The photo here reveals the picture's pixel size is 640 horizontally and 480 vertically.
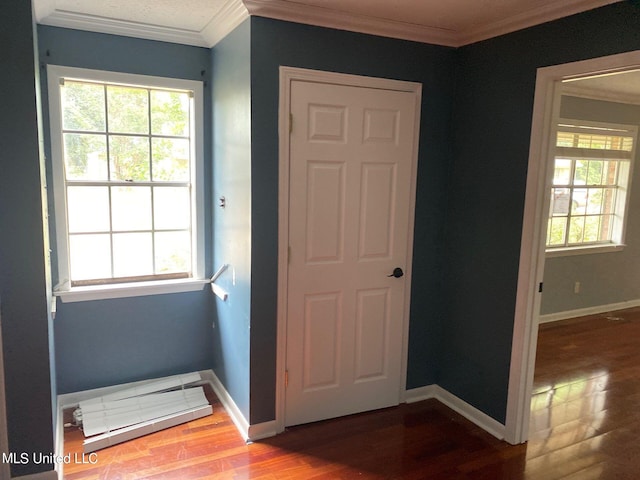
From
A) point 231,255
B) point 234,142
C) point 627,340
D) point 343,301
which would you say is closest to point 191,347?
point 231,255

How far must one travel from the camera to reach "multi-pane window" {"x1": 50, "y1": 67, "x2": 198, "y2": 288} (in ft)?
9.56

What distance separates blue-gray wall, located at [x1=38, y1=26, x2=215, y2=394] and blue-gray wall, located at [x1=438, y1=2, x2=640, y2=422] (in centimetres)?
169

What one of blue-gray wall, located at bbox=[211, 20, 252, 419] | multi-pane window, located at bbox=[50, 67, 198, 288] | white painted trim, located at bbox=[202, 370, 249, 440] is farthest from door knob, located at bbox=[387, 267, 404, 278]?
multi-pane window, located at bbox=[50, 67, 198, 288]

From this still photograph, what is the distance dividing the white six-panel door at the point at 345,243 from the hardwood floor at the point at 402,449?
0.24 meters

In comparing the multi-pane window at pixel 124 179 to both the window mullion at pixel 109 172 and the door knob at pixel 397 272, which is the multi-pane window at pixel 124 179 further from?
the door knob at pixel 397 272

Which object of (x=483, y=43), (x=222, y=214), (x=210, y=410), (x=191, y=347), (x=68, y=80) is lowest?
(x=210, y=410)

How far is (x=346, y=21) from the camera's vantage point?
8.45 ft

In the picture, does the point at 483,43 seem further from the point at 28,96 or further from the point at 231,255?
the point at 28,96

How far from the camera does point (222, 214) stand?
307 cm

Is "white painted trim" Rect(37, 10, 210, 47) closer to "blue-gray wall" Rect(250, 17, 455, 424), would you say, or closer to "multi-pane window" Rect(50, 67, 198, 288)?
"multi-pane window" Rect(50, 67, 198, 288)

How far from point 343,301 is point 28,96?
1927 mm

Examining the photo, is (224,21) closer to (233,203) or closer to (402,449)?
(233,203)

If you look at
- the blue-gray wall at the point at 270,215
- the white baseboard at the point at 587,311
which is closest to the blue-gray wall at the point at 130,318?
the blue-gray wall at the point at 270,215

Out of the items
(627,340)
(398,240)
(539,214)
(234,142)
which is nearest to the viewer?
(539,214)
